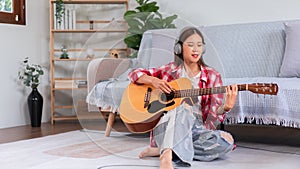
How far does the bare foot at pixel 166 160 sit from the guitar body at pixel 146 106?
0.38ft

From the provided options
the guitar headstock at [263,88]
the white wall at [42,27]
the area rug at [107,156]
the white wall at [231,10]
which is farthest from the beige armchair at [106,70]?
the white wall at [42,27]

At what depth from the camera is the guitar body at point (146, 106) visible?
193cm

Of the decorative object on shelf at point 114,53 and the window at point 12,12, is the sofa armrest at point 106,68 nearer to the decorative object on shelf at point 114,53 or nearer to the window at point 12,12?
the decorative object on shelf at point 114,53

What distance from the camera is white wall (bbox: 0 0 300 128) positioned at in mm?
3539

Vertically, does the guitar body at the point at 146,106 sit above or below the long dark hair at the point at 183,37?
below

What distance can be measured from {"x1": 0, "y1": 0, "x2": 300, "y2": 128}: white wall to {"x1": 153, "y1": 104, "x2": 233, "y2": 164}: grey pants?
4.74 ft

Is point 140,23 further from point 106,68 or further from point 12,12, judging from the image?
point 12,12

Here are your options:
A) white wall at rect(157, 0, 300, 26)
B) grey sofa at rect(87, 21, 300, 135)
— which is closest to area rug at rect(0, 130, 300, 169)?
grey sofa at rect(87, 21, 300, 135)

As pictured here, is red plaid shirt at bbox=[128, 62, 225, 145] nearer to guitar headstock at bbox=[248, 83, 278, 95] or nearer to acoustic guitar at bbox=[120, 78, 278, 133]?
acoustic guitar at bbox=[120, 78, 278, 133]

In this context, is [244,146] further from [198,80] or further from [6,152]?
[6,152]

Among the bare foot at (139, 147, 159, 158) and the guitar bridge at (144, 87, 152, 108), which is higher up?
the guitar bridge at (144, 87, 152, 108)

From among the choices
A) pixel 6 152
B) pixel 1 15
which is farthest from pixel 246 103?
pixel 1 15

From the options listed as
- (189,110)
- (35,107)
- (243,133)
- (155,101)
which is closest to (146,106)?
(155,101)

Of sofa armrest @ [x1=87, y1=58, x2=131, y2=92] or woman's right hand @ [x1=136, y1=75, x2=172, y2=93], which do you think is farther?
sofa armrest @ [x1=87, y1=58, x2=131, y2=92]
